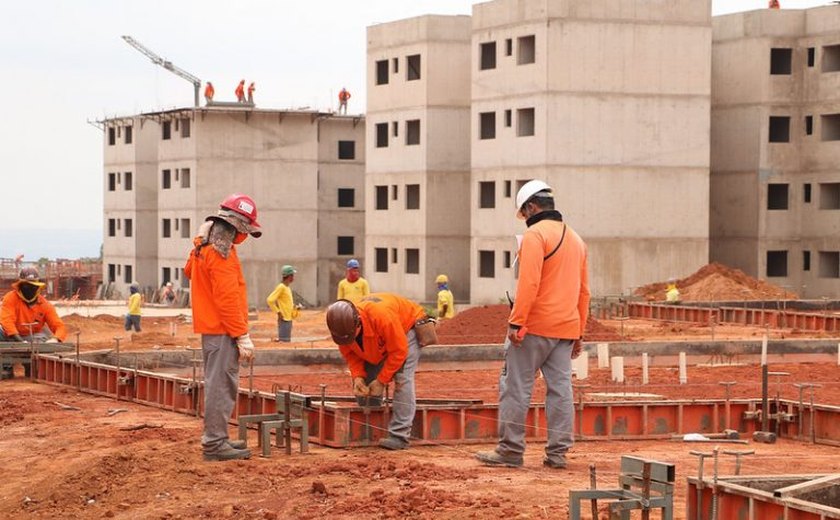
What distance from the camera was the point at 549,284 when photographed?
13.0 metres

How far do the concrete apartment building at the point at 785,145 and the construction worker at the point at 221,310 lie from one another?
1648 inches

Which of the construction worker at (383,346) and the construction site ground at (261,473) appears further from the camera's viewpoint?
the construction worker at (383,346)

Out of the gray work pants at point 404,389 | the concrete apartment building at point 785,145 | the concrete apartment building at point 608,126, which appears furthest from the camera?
the concrete apartment building at point 785,145

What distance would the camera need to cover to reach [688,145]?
49.6 metres

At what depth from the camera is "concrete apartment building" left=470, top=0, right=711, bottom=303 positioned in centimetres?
4803

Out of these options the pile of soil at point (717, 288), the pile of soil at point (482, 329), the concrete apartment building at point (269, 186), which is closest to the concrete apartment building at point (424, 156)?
the concrete apartment building at point (269, 186)

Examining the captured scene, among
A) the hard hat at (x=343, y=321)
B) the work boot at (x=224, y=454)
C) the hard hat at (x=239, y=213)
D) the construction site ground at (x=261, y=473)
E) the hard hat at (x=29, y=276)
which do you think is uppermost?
the hard hat at (x=239, y=213)

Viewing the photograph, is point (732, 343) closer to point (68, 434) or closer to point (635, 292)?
point (68, 434)

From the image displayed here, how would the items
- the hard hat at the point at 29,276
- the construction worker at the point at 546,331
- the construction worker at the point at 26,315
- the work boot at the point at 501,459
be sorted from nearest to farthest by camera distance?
1. the construction worker at the point at 546,331
2. the work boot at the point at 501,459
3. the hard hat at the point at 29,276
4. the construction worker at the point at 26,315

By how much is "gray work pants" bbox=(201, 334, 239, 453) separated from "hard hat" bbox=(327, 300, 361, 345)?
92cm

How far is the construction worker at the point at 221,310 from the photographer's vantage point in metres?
13.4

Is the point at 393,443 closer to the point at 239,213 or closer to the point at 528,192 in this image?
the point at 239,213

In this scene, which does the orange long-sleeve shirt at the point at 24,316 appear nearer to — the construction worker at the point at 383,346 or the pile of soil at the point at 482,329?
the construction worker at the point at 383,346

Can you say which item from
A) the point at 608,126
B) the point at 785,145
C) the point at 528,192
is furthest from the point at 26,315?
the point at 785,145
